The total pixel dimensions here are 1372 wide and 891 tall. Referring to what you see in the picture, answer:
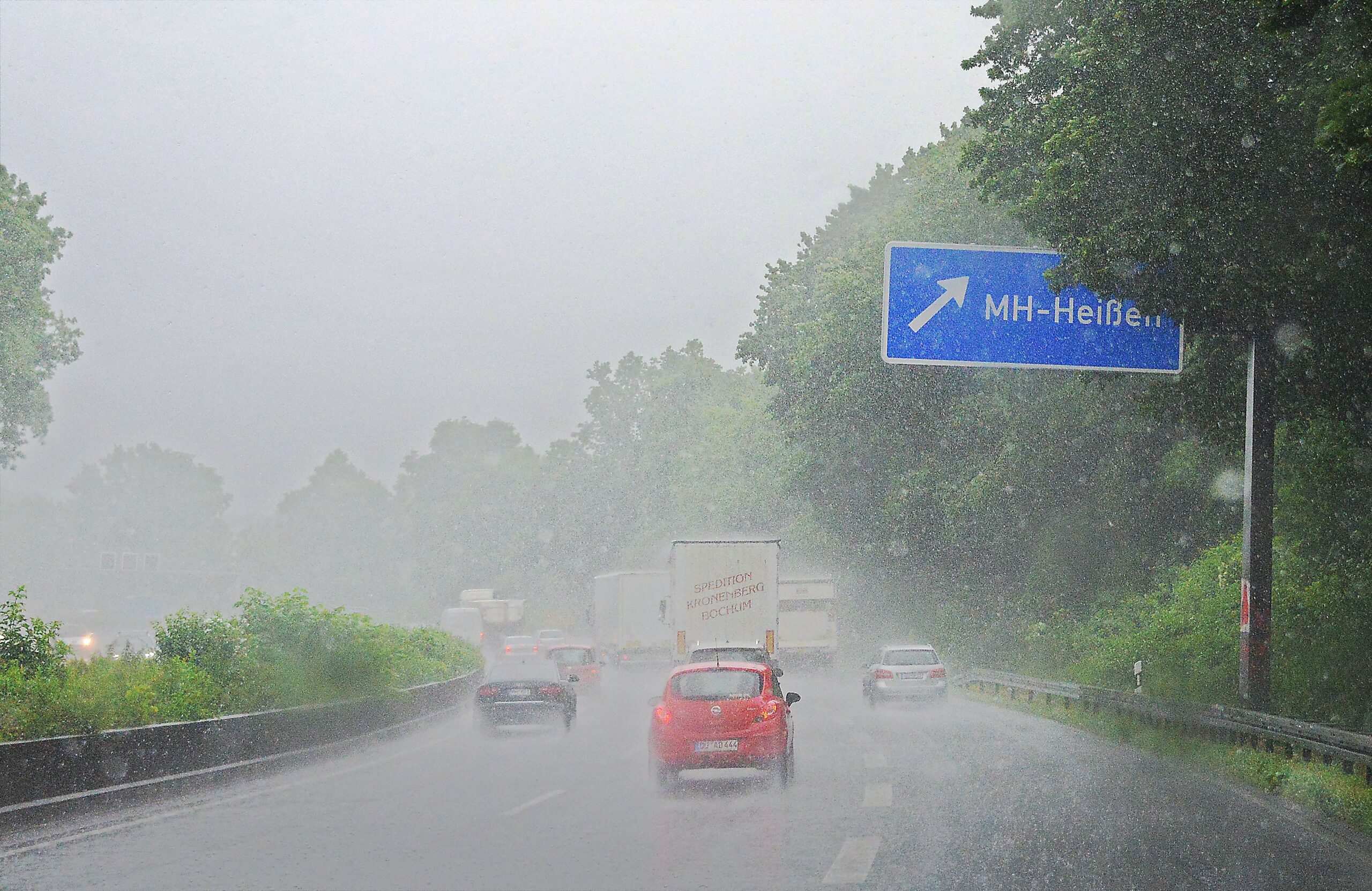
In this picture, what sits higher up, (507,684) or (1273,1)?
(1273,1)

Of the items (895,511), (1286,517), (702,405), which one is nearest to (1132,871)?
(1286,517)

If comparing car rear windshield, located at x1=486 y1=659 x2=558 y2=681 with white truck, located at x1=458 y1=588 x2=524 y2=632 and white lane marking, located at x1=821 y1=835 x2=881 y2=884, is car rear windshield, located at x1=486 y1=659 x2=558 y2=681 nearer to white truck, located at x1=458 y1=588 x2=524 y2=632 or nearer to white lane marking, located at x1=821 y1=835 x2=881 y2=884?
white lane marking, located at x1=821 y1=835 x2=881 y2=884

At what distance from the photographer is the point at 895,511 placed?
49344 mm

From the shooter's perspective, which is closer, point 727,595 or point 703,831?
point 703,831

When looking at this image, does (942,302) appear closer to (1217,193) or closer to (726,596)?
(1217,193)

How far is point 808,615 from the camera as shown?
57.3 meters

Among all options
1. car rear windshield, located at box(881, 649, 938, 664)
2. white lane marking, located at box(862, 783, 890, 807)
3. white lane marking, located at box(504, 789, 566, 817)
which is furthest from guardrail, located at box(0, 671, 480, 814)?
car rear windshield, located at box(881, 649, 938, 664)

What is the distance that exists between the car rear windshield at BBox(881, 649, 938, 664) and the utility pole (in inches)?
688

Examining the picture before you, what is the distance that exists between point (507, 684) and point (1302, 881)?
19.4 m

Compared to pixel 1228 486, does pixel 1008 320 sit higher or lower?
higher

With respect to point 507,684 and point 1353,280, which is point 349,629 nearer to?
point 507,684

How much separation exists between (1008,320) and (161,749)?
450 inches

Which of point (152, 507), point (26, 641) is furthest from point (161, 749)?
point (152, 507)

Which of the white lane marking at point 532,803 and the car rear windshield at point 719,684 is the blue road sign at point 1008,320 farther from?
the white lane marking at point 532,803
